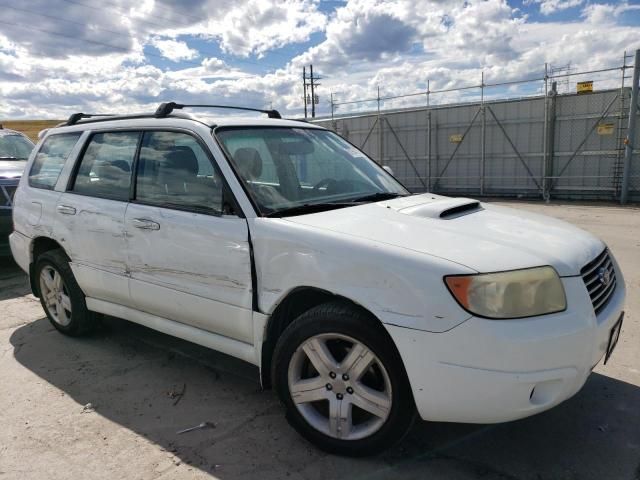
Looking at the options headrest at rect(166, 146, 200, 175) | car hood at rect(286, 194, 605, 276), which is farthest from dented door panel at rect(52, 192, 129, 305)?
car hood at rect(286, 194, 605, 276)

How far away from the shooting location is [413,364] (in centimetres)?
232

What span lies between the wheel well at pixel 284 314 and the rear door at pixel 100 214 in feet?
4.37

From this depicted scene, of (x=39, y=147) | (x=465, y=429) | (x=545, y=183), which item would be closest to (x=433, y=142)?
(x=545, y=183)

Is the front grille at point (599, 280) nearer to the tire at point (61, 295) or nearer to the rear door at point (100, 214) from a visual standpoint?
the rear door at point (100, 214)

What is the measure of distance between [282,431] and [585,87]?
1324cm

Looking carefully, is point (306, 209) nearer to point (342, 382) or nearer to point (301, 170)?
point (301, 170)

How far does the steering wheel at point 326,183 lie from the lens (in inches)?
133

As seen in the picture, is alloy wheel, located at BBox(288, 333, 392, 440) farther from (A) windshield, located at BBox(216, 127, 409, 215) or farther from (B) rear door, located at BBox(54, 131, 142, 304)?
(B) rear door, located at BBox(54, 131, 142, 304)

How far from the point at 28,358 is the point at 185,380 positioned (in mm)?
1464

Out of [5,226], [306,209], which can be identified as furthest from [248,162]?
[5,226]

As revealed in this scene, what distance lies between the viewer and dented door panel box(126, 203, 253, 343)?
115 inches

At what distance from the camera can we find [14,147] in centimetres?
880

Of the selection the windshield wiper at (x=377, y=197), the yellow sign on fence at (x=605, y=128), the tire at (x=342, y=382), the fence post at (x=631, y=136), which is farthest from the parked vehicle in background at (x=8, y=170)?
the yellow sign on fence at (x=605, y=128)

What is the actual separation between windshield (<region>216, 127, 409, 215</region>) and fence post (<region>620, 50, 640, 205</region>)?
35.2ft
